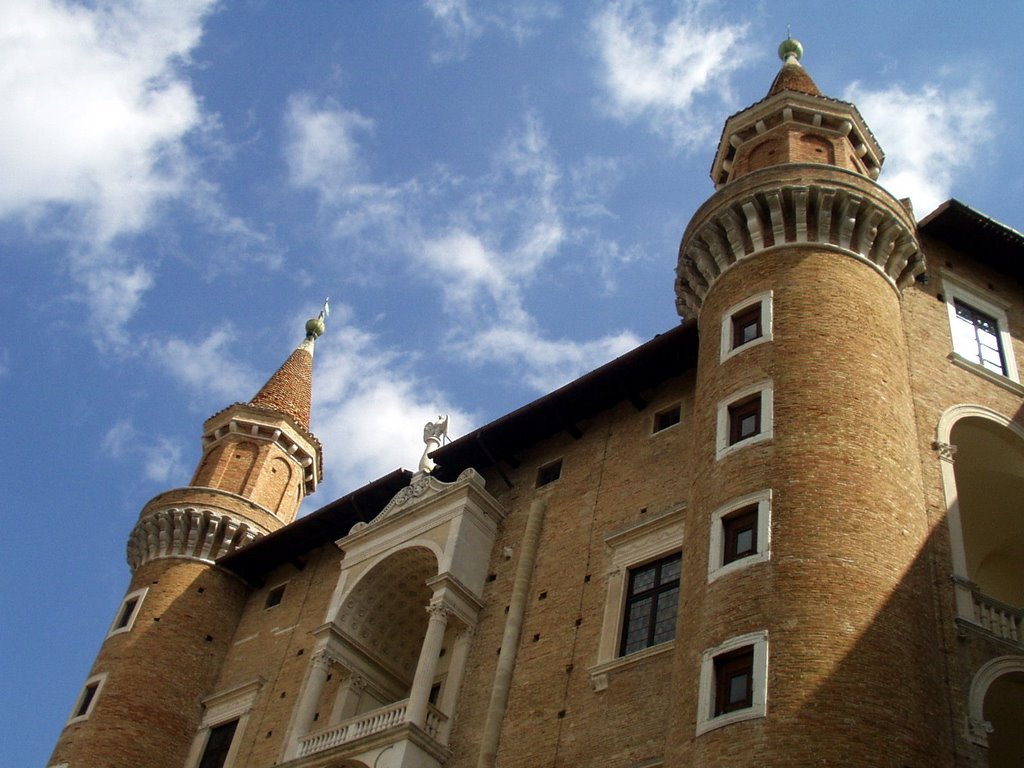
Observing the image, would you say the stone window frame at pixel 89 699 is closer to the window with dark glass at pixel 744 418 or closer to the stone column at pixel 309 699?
the stone column at pixel 309 699

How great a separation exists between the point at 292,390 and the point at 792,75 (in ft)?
57.9

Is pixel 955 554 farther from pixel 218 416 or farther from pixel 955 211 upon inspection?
pixel 218 416

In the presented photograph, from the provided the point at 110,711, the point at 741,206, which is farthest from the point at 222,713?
the point at 741,206

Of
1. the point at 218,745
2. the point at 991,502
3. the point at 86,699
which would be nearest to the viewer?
the point at 991,502

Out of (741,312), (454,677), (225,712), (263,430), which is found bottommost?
(454,677)

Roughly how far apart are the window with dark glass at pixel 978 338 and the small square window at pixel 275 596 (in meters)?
15.9

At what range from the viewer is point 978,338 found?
21.2 metres

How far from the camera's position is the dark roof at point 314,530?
88.7 ft

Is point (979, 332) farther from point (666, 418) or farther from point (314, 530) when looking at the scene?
point (314, 530)

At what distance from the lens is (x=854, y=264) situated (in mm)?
20016

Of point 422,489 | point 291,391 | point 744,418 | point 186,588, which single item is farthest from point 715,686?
point 291,391

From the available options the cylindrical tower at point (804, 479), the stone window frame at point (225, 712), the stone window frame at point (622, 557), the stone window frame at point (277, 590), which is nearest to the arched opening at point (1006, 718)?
the cylindrical tower at point (804, 479)

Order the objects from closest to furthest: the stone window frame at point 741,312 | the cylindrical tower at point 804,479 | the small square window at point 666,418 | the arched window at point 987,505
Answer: the cylindrical tower at point 804,479 < the arched window at point 987,505 < the stone window frame at point 741,312 < the small square window at point 666,418

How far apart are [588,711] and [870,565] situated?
5075mm
